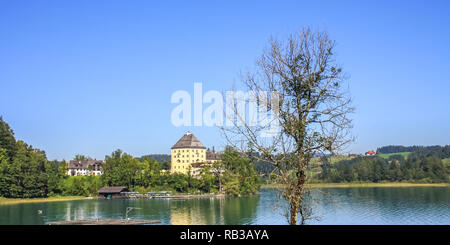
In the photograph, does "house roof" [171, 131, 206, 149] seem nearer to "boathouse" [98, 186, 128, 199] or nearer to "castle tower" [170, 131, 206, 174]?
"castle tower" [170, 131, 206, 174]

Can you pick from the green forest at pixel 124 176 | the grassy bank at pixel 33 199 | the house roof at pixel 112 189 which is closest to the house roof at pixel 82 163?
the green forest at pixel 124 176

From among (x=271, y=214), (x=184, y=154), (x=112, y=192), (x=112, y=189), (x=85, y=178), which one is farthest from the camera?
(x=184, y=154)

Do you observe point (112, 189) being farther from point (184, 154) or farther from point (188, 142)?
point (188, 142)

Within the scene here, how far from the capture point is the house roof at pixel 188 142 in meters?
65.6

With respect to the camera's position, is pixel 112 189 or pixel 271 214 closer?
pixel 271 214

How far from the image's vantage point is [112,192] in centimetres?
5762

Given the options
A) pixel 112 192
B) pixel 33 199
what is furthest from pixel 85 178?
pixel 33 199

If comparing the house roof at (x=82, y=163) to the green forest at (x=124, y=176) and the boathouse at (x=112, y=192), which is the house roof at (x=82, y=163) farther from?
the boathouse at (x=112, y=192)

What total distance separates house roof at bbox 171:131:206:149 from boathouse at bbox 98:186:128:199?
11.4 metres

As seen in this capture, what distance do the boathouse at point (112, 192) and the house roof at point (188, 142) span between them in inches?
449

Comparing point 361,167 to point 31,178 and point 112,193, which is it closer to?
point 112,193

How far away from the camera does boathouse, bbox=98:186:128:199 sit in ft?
189

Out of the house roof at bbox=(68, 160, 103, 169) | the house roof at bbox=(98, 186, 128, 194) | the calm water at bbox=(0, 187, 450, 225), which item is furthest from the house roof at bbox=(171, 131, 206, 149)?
the house roof at bbox=(68, 160, 103, 169)

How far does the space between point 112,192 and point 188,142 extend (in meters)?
14.5
